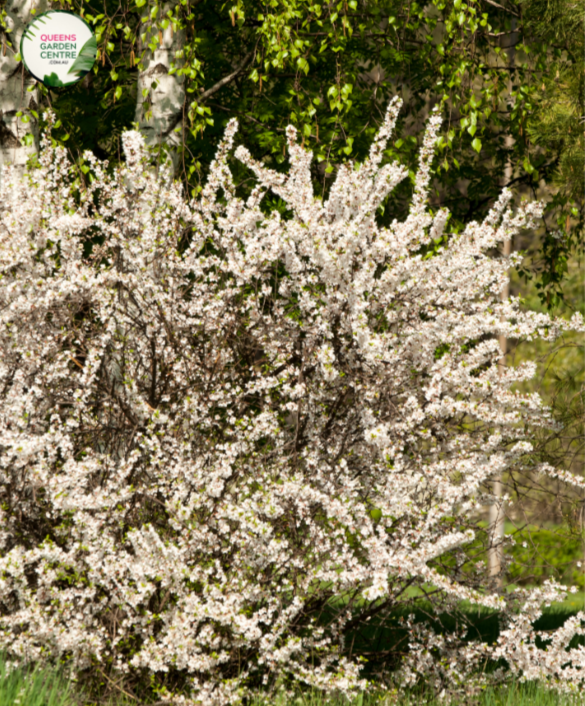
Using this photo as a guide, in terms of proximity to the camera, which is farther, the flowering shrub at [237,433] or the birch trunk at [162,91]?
the birch trunk at [162,91]

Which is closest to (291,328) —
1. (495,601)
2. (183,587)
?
(183,587)

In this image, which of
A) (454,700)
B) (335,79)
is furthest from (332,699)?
(335,79)

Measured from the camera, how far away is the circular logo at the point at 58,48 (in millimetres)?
5246

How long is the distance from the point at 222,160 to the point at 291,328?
1.02 m

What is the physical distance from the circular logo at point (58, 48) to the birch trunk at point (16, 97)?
0.27ft

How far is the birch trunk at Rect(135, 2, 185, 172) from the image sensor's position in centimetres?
550

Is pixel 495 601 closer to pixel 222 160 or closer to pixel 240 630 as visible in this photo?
pixel 240 630

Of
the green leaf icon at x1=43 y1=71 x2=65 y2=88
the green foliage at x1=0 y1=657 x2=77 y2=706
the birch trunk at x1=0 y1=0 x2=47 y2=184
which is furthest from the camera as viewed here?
the green leaf icon at x1=43 y1=71 x2=65 y2=88

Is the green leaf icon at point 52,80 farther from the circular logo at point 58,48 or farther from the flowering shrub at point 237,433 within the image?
the flowering shrub at point 237,433

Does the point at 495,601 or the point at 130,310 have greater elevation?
the point at 130,310

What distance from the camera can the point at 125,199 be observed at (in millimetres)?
4285

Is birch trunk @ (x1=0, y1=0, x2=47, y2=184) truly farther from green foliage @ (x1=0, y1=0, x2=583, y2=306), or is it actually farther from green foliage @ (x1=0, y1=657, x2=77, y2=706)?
green foliage @ (x1=0, y1=657, x2=77, y2=706)

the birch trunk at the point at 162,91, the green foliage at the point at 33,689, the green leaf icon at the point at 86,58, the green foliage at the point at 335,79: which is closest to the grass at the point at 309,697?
the green foliage at the point at 33,689

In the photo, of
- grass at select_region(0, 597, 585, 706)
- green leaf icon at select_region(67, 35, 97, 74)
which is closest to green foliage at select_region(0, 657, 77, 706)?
grass at select_region(0, 597, 585, 706)
